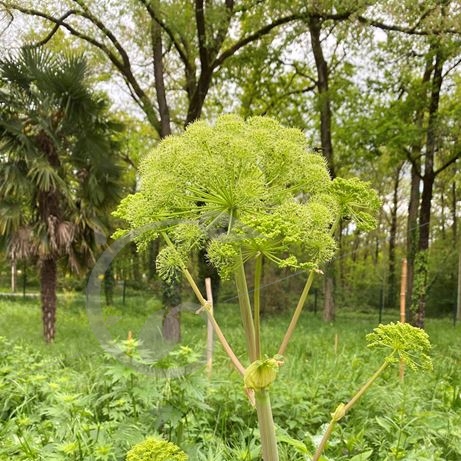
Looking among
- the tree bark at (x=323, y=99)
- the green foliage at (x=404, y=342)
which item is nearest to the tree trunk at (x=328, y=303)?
the tree bark at (x=323, y=99)

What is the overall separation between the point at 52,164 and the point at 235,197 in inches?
434

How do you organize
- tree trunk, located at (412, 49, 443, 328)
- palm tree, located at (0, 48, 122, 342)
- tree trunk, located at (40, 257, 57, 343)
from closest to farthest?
palm tree, located at (0, 48, 122, 342), tree trunk, located at (40, 257, 57, 343), tree trunk, located at (412, 49, 443, 328)

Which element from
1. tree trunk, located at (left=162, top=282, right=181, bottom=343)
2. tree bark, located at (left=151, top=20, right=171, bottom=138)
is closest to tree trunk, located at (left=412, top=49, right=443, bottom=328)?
tree trunk, located at (left=162, top=282, right=181, bottom=343)

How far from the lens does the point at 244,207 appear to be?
0.95m

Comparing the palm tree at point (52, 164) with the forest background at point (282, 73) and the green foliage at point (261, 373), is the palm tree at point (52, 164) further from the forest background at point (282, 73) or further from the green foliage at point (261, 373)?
the green foliage at point (261, 373)

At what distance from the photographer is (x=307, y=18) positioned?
11.2 metres

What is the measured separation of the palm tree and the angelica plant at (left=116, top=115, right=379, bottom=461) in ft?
32.0

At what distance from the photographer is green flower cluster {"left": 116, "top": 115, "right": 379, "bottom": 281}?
3.05ft

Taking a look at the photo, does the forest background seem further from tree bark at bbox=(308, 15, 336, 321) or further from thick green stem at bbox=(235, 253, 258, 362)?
thick green stem at bbox=(235, 253, 258, 362)

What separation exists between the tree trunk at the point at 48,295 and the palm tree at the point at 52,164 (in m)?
0.02

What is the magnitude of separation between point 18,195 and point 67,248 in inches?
61.1

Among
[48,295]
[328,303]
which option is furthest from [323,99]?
[48,295]

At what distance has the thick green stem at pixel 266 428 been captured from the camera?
93 cm

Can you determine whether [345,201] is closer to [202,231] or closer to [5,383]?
[202,231]
